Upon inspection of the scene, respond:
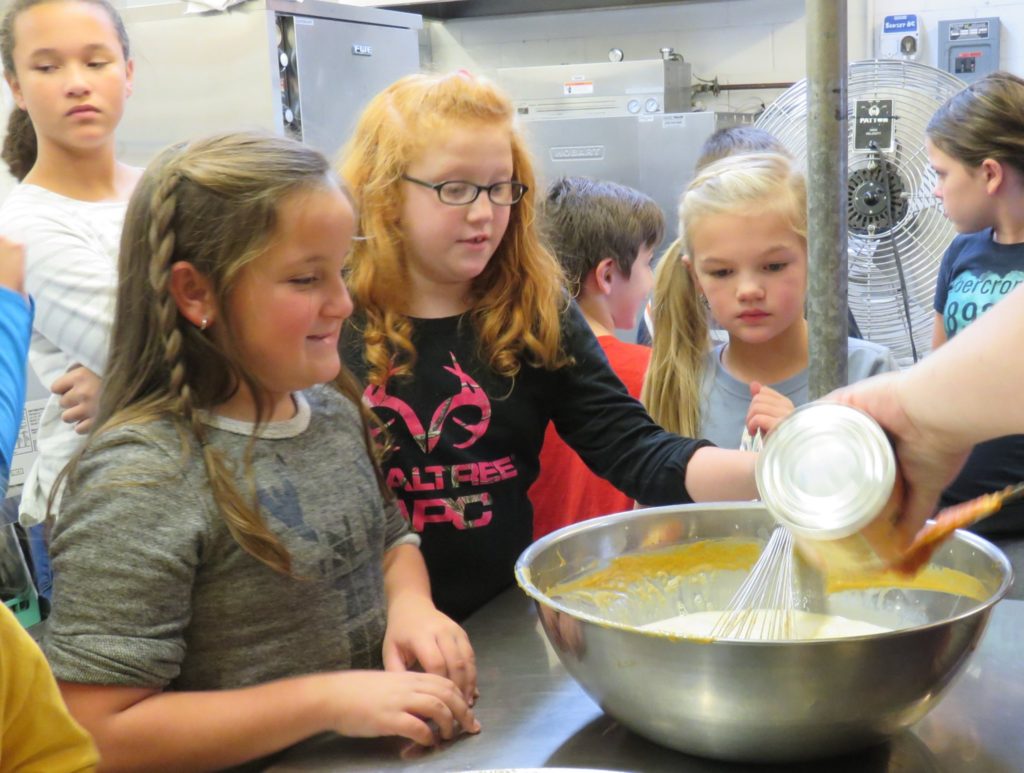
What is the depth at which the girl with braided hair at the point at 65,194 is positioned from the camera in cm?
145

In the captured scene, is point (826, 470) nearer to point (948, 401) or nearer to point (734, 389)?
point (948, 401)

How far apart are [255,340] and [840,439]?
0.51 metres

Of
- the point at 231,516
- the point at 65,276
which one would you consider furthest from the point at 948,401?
the point at 65,276

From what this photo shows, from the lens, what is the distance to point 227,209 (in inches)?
36.7

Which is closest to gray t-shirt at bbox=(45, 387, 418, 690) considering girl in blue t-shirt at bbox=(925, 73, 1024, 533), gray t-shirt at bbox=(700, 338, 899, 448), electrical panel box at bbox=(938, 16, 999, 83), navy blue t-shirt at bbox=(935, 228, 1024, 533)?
gray t-shirt at bbox=(700, 338, 899, 448)

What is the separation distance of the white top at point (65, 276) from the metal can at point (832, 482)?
1.00 metres

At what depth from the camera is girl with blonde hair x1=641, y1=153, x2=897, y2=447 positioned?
140 centimetres

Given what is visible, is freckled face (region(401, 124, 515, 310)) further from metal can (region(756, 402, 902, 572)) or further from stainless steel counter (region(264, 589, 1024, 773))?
metal can (region(756, 402, 902, 572))

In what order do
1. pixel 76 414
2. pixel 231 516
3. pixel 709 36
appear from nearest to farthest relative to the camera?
pixel 231 516 < pixel 76 414 < pixel 709 36

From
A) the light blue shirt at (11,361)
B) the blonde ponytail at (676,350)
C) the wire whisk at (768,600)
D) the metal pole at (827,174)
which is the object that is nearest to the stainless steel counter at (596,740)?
the wire whisk at (768,600)

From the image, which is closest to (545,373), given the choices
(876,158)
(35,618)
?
(876,158)

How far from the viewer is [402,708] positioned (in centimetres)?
79

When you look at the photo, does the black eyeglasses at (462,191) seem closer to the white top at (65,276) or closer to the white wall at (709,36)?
the white top at (65,276)

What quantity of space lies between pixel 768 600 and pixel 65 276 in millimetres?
1013
